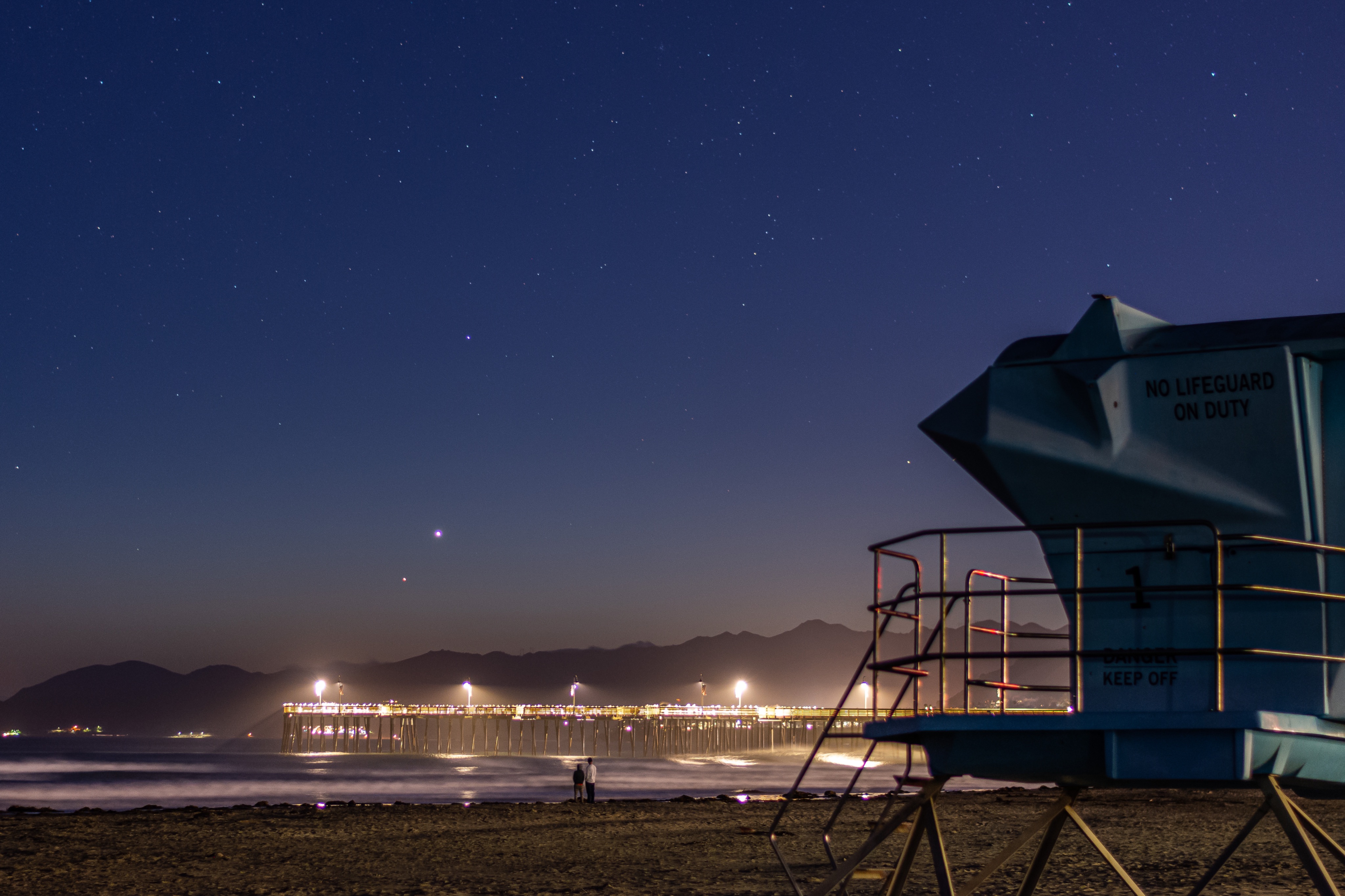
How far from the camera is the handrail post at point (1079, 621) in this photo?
7.16 metres

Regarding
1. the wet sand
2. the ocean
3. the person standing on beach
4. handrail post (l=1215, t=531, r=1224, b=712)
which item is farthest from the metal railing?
the person standing on beach

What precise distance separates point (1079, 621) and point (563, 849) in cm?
1917

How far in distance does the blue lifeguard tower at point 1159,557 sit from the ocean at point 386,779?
1739cm

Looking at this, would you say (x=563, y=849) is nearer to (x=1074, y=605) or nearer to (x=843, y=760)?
(x=1074, y=605)

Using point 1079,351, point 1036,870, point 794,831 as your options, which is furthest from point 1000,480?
point 794,831

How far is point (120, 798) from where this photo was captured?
202 feet

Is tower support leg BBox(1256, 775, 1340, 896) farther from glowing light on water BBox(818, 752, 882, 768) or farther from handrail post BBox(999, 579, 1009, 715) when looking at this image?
glowing light on water BBox(818, 752, 882, 768)

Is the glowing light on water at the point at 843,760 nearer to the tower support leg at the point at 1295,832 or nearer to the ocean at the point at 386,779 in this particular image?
the ocean at the point at 386,779

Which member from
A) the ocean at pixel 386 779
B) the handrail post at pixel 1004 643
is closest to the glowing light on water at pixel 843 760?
the ocean at pixel 386 779

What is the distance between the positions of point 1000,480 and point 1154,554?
3.67 ft

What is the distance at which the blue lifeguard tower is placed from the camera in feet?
23.4

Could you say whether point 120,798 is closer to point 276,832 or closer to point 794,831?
point 276,832

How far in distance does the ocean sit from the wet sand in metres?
5.03

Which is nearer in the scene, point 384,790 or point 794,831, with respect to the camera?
A: point 794,831
